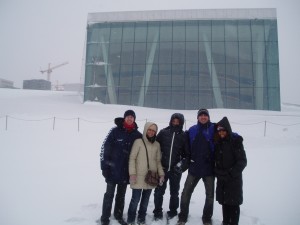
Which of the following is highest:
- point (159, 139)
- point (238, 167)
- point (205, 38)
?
point (205, 38)

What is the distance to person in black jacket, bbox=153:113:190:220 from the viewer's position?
455 centimetres

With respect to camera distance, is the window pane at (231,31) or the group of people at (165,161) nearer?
the group of people at (165,161)

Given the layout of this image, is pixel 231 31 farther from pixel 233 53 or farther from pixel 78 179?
pixel 78 179

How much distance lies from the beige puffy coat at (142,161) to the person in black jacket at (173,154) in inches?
7.2

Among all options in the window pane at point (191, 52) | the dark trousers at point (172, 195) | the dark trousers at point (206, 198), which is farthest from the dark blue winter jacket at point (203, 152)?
the window pane at point (191, 52)

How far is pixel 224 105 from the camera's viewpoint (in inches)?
1123

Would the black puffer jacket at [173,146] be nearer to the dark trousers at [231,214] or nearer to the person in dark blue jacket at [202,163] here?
the person in dark blue jacket at [202,163]

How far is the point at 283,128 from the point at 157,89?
53.6 ft

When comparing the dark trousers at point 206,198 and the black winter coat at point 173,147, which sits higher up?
the black winter coat at point 173,147

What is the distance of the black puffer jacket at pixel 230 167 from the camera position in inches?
156

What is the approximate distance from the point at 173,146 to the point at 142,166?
0.68m

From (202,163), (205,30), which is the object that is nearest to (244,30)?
(205,30)

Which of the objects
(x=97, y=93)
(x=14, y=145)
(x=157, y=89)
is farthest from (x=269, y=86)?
(x=14, y=145)

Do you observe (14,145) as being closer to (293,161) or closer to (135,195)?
(135,195)
